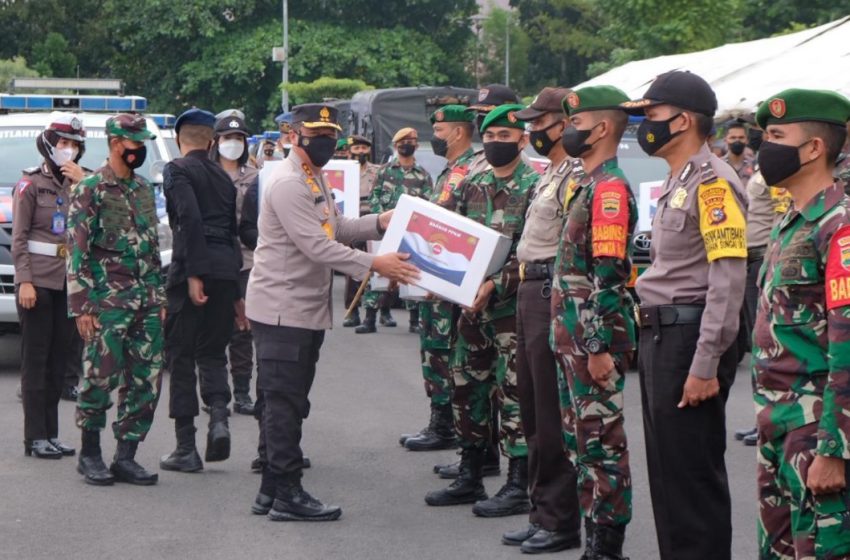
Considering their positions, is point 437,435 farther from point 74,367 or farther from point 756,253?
point 74,367

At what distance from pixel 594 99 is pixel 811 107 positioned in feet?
5.48

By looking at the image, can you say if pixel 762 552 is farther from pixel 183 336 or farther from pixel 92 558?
pixel 183 336

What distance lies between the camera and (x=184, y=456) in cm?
914

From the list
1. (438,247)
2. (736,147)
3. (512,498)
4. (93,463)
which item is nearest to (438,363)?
(512,498)

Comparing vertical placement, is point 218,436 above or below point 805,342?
below

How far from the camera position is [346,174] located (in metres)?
13.4

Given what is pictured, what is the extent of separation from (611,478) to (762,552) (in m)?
1.40

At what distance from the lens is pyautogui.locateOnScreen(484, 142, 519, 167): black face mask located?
7742 millimetres

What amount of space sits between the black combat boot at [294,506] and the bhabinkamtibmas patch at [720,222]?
9.79 ft

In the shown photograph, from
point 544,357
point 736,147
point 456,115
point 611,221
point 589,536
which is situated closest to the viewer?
point 611,221

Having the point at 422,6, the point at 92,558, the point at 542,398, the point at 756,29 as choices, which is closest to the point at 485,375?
the point at 542,398

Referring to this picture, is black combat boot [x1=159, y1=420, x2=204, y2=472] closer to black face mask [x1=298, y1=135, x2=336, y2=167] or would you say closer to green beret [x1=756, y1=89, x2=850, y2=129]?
black face mask [x1=298, y1=135, x2=336, y2=167]

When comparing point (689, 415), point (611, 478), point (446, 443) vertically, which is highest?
point (689, 415)

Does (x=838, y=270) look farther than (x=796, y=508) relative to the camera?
No
